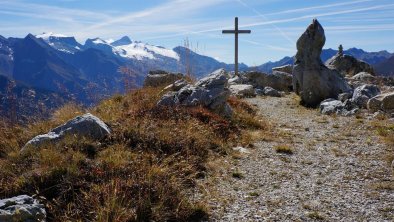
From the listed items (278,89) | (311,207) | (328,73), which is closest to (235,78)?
(278,89)

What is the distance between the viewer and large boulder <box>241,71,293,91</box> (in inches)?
1181

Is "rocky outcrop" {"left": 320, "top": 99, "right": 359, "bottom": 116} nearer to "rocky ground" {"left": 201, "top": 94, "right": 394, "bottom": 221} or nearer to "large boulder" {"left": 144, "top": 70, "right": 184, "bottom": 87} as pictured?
"rocky ground" {"left": 201, "top": 94, "right": 394, "bottom": 221}

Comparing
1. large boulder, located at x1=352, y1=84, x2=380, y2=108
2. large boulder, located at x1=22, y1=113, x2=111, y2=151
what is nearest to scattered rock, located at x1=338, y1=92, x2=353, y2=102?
large boulder, located at x1=352, y1=84, x2=380, y2=108

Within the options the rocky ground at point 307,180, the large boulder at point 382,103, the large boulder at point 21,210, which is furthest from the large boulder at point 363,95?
the large boulder at point 21,210

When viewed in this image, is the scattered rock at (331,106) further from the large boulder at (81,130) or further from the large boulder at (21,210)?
the large boulder at (21,210)

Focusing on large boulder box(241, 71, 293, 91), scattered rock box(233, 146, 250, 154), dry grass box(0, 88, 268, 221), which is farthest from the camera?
large boulder box(241, 71, 293, 91)

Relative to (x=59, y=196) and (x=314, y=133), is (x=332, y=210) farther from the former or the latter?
(x=314, y=133)

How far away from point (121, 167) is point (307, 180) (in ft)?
15.4

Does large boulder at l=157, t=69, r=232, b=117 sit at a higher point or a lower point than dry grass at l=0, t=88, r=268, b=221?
higher

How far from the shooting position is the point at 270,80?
30406 millimetres

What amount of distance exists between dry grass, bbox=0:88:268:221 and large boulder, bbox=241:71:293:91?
1757 cm

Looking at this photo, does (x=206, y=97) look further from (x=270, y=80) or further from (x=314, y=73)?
(x=270, y=80)

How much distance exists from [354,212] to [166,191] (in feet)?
12.7

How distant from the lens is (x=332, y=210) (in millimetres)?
7559
